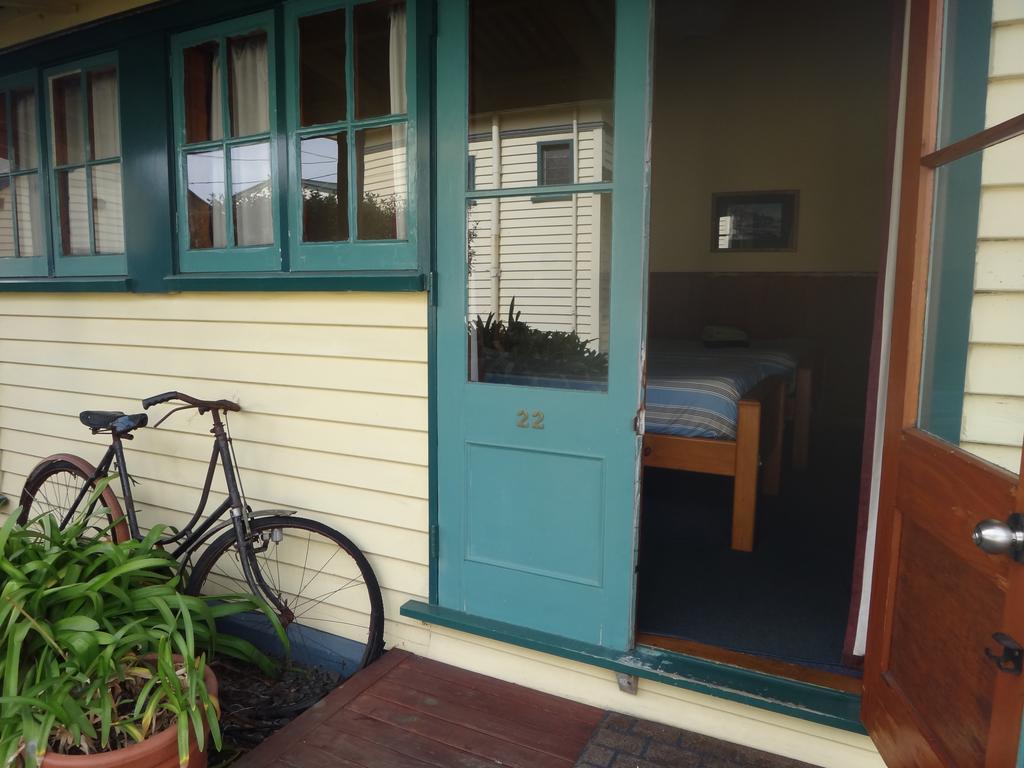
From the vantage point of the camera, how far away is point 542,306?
2.46 meters

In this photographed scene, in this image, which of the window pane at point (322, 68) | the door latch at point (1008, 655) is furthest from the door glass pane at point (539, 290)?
the door latch at point (1008, 655)

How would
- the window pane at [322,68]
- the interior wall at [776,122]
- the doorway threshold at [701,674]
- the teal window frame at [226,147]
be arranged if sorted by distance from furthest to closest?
the interior wall at [776,122]
the teal window frame at [226,147]
the window pane at [322,68]
the doorway threshold at [701,674]

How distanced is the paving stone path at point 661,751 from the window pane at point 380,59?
2242mm

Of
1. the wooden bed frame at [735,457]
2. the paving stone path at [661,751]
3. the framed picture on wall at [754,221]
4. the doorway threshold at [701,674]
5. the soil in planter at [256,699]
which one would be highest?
the framed picture on wall at [754,221]

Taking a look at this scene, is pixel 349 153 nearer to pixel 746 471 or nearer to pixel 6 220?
pixel 746 471

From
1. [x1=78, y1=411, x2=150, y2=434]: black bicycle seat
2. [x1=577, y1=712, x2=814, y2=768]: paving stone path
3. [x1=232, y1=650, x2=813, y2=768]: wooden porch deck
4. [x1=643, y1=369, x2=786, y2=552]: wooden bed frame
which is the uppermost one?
[x1=78, y1=411, x2=150, y2=434]: black bicycle seat

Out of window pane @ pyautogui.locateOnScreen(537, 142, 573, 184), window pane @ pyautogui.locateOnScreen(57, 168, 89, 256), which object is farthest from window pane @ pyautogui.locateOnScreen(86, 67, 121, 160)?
window pane @ pyautogui.locateOnScreen(537, 142, 573, 184)

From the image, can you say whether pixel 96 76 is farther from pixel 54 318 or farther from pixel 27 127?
pixel 54 318

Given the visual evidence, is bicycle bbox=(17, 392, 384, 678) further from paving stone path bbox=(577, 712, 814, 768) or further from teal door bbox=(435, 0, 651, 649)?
paving stone path bbox=(577, 712, 814, 768)

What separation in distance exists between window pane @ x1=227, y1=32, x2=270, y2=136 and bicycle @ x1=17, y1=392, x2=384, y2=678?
3.81 feet

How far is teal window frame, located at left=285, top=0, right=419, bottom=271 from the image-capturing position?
259 centimetres

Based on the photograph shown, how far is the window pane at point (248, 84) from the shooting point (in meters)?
2.96

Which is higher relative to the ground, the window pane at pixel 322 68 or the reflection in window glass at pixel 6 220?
the window pane at pixel 322 68

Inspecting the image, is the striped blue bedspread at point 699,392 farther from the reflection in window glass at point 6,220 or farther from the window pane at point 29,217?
the reflection in window glass at point 6,220
